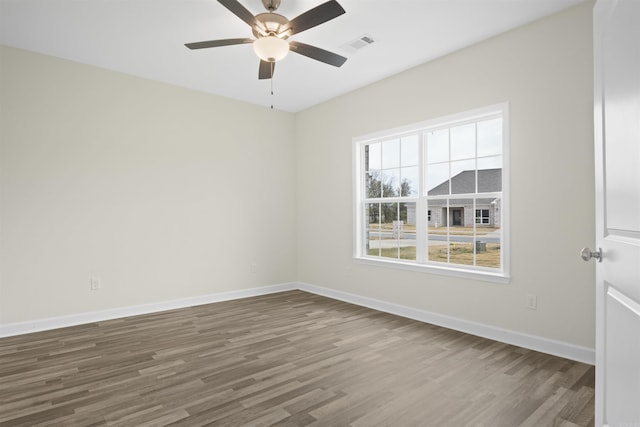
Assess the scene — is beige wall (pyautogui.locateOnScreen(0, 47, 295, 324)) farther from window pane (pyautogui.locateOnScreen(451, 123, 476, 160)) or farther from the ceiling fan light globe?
window pane (pyautogui.locateOnScreen(451, 123, 476, 160))

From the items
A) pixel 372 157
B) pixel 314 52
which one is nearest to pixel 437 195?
pixel 372 157

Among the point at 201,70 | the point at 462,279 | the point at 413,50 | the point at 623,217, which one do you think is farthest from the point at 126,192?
the point at 623,217

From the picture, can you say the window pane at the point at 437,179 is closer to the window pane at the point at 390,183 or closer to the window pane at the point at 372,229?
the window pane at the point at 390,183

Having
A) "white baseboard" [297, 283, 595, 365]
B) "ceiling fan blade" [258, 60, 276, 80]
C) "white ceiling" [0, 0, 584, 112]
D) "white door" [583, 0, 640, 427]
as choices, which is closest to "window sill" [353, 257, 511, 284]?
"white baseboard" [297, 283, 595, 365]

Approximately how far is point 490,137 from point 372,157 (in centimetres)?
159

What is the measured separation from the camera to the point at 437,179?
13.3 feet

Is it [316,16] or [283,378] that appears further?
[283,378]

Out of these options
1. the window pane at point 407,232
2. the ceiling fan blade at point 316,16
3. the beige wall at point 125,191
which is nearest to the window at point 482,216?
the window pane at point 407,232

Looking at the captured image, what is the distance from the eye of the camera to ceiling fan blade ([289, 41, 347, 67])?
9.21 ft

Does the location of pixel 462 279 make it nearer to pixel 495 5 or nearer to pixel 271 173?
pixel 495 5

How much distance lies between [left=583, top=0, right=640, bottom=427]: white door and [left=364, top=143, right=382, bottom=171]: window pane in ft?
10.6

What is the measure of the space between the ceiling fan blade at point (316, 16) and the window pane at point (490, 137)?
2.01 m

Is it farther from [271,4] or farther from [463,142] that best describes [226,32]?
[463,142]

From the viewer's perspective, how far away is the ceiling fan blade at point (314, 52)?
281cm
